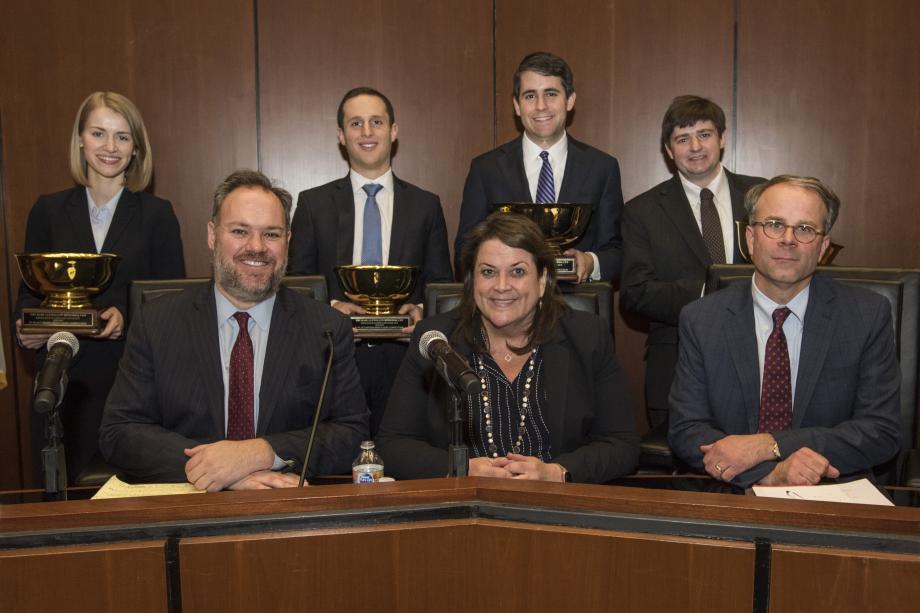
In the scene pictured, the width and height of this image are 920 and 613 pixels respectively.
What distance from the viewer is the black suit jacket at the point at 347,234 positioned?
352 centimetres

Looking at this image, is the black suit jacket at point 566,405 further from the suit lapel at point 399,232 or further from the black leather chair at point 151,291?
the suit lapel at point 399,232

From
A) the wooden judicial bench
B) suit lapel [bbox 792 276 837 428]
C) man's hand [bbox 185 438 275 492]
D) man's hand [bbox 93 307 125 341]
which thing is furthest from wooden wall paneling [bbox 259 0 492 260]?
the wooden judicial bench

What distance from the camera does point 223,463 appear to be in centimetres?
204

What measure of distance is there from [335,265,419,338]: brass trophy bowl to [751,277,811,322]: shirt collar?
106 cm

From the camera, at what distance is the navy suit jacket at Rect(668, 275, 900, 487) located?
2.28 meters

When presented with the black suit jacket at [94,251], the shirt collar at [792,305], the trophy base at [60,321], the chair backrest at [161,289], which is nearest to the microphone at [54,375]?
the chair backrest at [161,289]

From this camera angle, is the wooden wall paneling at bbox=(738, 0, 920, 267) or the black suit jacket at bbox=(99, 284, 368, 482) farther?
the wooden wall paneling at bbox=(738, 0, 920, 267)

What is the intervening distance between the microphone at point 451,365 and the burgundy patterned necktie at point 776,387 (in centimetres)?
108

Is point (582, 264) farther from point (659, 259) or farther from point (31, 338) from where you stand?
point (31, 338)

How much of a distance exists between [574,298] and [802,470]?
87cm

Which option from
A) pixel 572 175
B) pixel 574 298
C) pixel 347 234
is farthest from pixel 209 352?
pixel 572 175

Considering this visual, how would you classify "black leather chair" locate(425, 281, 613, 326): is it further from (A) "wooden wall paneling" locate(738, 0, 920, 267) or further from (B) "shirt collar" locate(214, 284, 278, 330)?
(A) "wooden wall paneling" locate(738, 0, 920, 267)

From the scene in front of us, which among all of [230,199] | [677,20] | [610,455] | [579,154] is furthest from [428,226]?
[677,20]

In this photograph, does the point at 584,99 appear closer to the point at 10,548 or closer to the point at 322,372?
the point at 322,372
